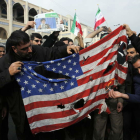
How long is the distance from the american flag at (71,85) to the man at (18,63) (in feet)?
0.41

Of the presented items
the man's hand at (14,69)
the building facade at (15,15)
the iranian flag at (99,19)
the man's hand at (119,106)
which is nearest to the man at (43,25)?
the man's hand at (14,69)

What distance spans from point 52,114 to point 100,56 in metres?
1.29

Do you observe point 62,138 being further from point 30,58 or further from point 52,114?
point 30,58

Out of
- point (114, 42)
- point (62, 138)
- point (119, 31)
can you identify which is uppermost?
point (119, 31)

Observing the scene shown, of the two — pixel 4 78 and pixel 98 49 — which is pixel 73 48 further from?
pixel 4 78

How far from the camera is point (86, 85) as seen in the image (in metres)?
2.22

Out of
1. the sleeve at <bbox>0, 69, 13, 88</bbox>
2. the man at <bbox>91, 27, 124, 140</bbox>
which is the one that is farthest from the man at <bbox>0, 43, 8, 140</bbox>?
the man at <bbox>91, 27, 124, 140</bbox>

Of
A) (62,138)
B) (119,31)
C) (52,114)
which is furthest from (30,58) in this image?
(62,138)

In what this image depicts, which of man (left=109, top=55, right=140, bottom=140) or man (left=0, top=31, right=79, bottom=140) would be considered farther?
man (left=109, top=55, right=140, bottom=140)

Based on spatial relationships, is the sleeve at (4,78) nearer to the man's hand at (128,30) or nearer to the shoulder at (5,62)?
the shoulder at (5,62)

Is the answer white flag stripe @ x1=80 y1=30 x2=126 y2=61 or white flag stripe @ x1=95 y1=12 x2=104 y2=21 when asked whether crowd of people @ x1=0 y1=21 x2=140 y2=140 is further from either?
white flag stripe @ x1=95 y1=12 x2=104 y2=21

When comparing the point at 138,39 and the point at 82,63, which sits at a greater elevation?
the point at 138,39

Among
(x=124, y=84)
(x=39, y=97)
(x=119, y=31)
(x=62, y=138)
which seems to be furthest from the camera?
(x=62, y=138)

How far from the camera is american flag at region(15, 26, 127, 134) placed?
2068mm
